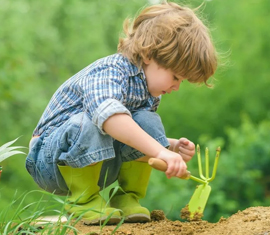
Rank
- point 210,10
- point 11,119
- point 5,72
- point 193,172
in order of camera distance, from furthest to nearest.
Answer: point 210,10
point 11,119
point 193,172
point 5,72

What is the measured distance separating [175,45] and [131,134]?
48 centimetres

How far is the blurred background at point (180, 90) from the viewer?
6762 mm

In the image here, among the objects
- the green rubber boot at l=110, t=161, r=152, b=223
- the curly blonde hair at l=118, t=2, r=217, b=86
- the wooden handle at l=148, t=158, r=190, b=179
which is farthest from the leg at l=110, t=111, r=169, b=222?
the wooden handle at l=148, t=158, r=190, b=179

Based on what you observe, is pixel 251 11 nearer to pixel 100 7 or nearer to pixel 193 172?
pixel 193 172

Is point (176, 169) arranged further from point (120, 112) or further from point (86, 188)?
point (86, 188)

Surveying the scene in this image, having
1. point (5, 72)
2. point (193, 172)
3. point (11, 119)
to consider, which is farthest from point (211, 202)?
point (11, 119)

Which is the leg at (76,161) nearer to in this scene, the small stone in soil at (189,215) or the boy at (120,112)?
the boy at (120,112)

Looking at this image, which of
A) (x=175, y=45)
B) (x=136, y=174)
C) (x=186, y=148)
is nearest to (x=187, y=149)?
(x=186, y=148)

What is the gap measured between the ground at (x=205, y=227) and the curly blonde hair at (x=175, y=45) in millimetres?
626

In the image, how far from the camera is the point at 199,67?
2.49 metres

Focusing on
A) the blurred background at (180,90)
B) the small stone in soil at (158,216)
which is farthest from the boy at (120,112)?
the blurred background at (180,90)

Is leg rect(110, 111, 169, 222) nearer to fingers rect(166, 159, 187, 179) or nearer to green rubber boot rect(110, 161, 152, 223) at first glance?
green rubber boot rect(110, 161, 152, 223)

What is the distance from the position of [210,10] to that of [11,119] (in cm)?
471

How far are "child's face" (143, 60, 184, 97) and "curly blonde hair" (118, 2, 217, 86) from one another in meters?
0.02
